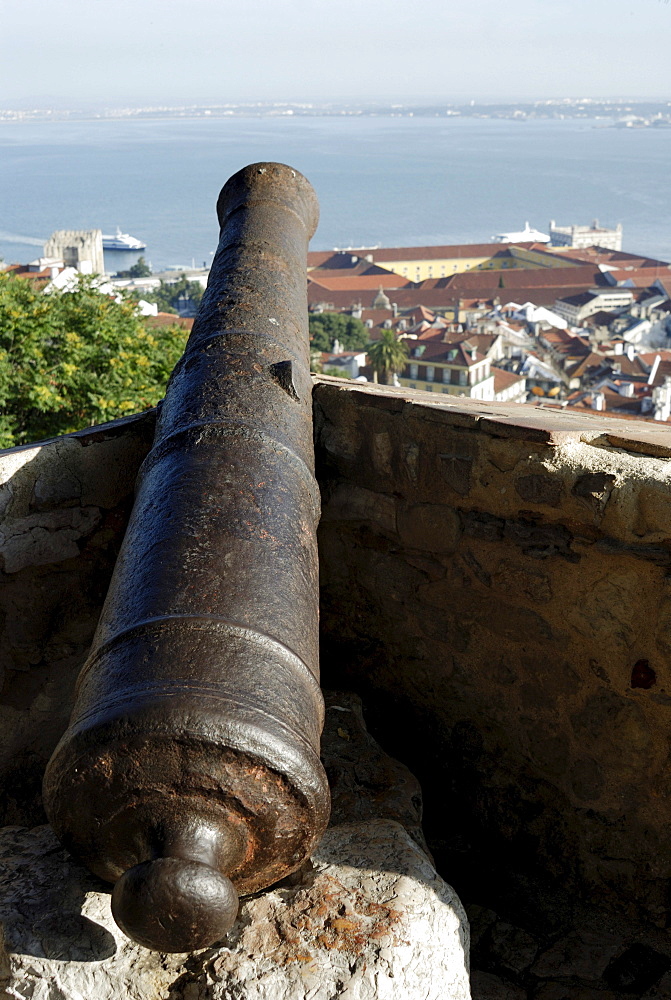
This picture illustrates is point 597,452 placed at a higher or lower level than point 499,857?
higher

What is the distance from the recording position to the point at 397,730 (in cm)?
301

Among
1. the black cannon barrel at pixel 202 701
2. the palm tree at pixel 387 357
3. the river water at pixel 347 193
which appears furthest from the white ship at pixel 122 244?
the black cannon barrel at pixel 202 701

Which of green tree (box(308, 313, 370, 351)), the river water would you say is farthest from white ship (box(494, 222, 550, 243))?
green tree (box(308, 313, 370, 351))

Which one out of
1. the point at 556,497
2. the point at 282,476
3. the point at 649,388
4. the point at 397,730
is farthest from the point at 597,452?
the point at 649,388

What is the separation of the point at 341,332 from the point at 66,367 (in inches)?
1933

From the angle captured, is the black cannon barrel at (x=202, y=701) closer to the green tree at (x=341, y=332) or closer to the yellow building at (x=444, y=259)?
the green tree at (x=341, y=332)

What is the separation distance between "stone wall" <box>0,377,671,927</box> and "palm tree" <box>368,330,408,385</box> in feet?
148

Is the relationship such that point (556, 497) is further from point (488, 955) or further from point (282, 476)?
point (488, 955)

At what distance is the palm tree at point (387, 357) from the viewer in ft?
156

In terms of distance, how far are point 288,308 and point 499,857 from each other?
158cm

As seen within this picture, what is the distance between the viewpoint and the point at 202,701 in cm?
146

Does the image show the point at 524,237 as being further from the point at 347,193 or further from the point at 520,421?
the point at 520,421

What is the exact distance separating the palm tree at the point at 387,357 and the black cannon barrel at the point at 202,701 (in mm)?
46110

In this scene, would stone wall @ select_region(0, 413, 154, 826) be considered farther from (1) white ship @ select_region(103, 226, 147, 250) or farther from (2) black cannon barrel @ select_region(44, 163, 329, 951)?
(1) white ship @ select_region(103, 226, 147, 250)
